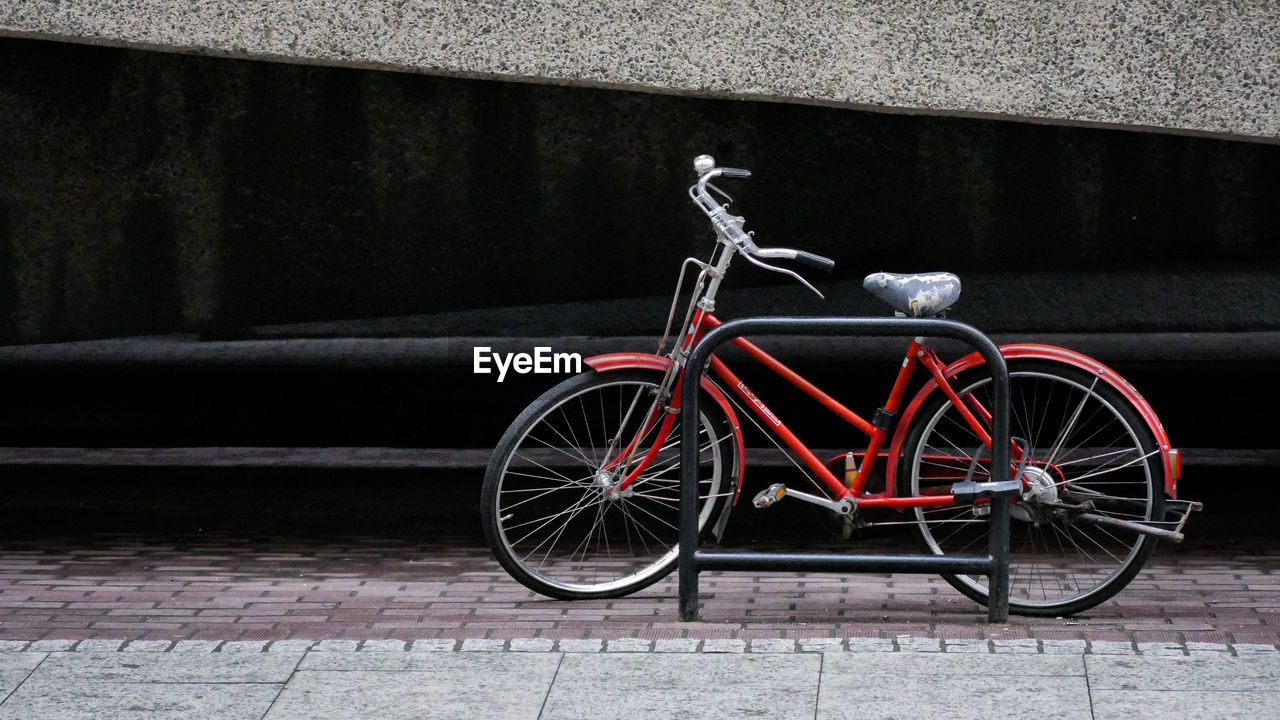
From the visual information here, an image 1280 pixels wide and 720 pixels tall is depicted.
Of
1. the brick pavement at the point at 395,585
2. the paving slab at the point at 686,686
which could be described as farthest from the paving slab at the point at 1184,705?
the paving slab at the point at 686,686

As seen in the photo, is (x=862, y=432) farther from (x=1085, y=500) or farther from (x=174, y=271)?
(x=174, y=271)

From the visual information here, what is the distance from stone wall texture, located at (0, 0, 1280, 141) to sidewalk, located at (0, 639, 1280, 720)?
200 centimetres

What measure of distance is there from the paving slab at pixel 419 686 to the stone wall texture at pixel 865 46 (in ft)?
6.94

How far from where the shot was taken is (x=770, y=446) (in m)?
6.48

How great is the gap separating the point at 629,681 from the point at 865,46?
2.42 m

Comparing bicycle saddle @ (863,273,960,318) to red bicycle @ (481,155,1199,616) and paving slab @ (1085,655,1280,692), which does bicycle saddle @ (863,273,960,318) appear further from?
paving slab @ (1085,655,1280,692)

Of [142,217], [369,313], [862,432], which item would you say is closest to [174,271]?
[142,217]

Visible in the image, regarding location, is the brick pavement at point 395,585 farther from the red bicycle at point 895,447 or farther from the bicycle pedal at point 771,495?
the bicycle pedal at point 771,495

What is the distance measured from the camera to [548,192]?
625 centimetres

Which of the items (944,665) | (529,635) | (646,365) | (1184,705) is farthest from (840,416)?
(1184,705)

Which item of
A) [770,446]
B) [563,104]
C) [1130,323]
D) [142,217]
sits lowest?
[770,446]

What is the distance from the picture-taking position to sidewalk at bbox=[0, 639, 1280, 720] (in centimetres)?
384

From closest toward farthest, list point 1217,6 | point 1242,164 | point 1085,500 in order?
point 1085,500, point 1217,6, point 1242,164

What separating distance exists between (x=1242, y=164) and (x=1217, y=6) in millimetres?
897
